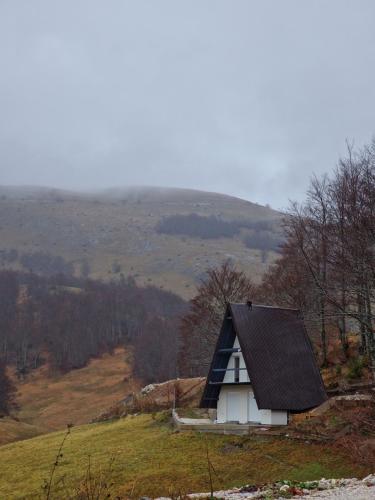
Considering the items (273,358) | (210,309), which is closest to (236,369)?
(273,358)

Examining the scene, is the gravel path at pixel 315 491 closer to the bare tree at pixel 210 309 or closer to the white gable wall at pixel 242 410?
the white gable wall at pixel 242 410

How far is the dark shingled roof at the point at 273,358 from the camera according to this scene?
97.2 feet

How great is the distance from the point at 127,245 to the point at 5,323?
254 feet

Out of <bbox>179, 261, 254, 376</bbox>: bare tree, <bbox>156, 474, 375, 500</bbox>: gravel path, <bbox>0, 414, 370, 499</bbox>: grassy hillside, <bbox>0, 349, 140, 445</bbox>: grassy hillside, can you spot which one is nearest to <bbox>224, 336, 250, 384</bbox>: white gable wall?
<bbox>0, 414, 370, 499</bbox>: grassy hillside

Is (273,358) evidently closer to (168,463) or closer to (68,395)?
(168,463)

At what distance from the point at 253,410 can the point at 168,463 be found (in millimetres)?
7384

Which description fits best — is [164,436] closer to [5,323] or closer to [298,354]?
[298,354]

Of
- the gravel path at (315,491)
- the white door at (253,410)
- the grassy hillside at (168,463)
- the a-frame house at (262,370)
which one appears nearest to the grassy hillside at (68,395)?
the grassy hillside at (168,463)

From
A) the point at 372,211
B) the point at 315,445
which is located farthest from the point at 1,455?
the point at 372,211

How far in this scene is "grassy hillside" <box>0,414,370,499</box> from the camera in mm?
21203

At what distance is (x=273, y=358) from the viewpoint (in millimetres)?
30984

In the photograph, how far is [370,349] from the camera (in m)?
29.5

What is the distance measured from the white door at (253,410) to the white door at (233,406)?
0.76 m

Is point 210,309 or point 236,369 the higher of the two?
point 210,309
